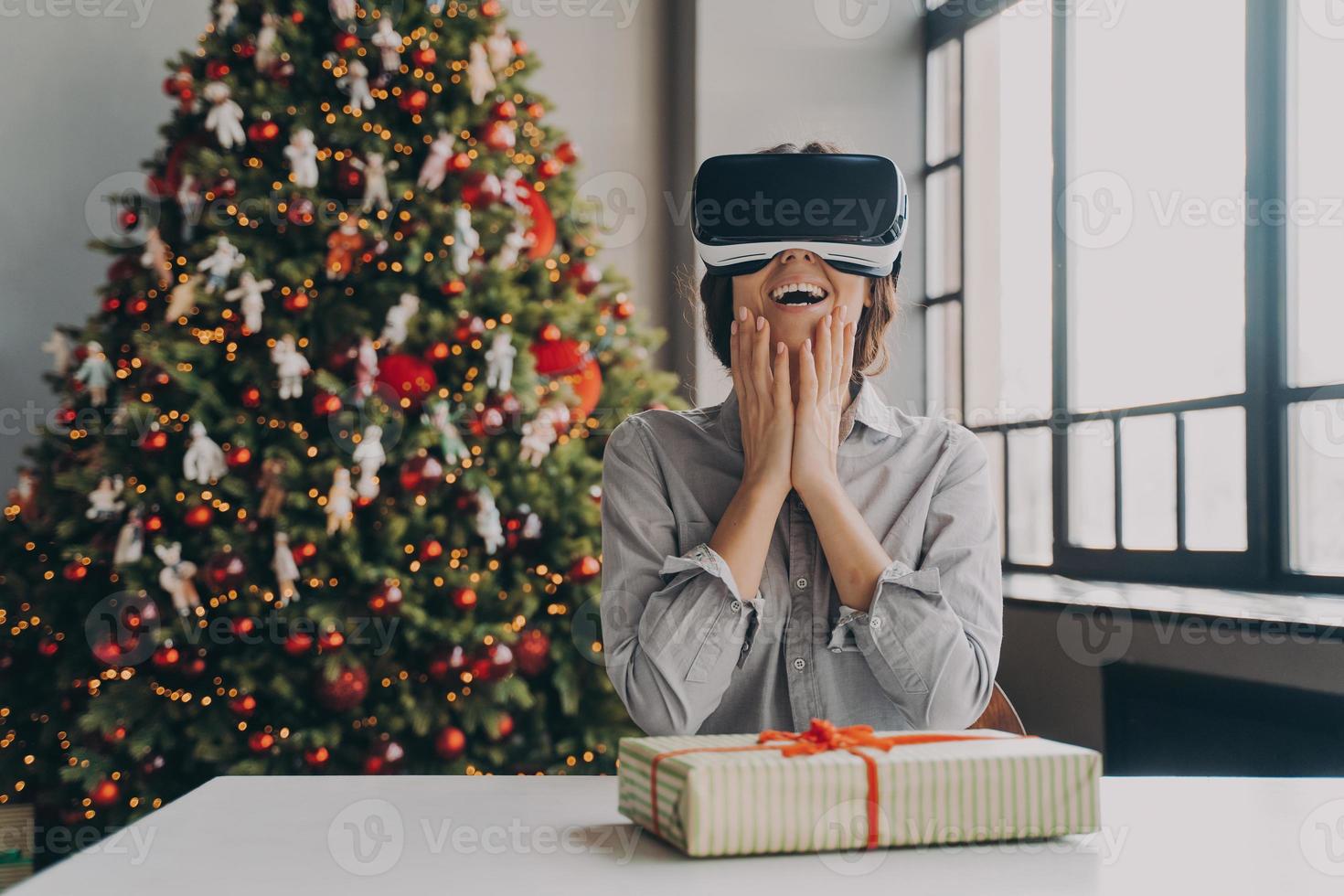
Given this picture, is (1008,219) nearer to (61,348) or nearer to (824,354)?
(824,354)

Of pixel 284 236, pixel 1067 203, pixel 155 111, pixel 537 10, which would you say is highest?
pixel 537 10

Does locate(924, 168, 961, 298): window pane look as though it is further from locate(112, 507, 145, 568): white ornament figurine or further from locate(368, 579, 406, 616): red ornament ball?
locate(112, 507, 145, 568): white ornament figurine

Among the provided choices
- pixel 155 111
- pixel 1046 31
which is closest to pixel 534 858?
pixel 1046 31

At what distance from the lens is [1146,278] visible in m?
3.02

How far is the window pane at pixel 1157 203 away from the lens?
273cm

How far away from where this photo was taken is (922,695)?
124cm

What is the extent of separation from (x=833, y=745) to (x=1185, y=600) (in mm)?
1893

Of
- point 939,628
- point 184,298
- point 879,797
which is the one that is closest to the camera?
point 879,797

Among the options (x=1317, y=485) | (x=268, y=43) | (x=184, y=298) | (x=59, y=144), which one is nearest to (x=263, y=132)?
(x=268, y=43)

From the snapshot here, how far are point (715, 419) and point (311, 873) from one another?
86 cm

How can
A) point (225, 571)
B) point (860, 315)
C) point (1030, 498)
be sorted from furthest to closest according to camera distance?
point (1030, 498), point (225, 571), point (860, 315)

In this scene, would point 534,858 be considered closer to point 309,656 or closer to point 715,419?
point 715,419

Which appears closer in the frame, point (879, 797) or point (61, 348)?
point (879, 797)

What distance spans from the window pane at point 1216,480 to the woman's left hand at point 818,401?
1.72m
